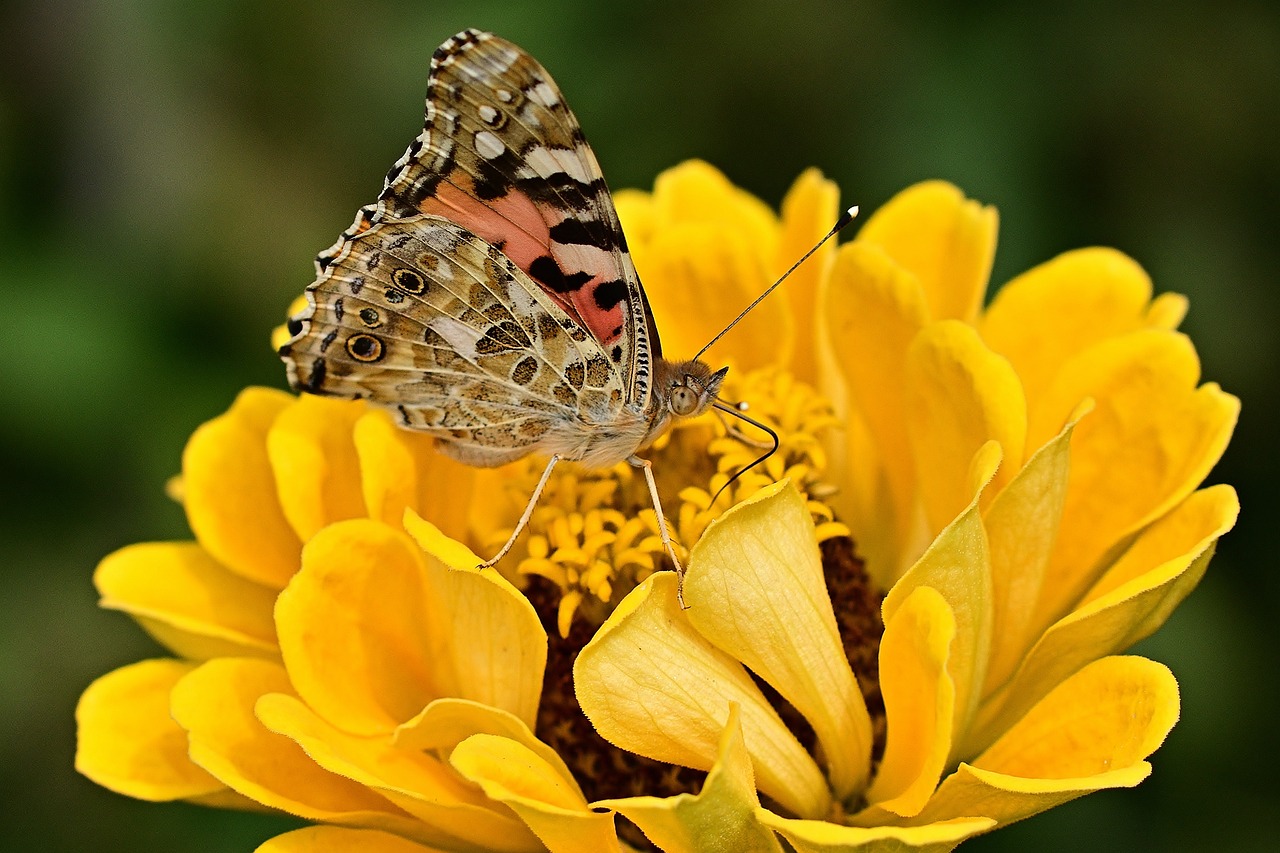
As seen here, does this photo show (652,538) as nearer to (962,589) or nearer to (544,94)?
(962,589)

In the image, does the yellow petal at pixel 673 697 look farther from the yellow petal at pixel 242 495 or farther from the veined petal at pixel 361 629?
the yellow petal at pixel 242 495

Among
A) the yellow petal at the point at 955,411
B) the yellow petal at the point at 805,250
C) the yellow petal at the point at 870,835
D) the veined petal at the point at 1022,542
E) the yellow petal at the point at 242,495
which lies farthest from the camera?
the yellow petal at the point at 805,250

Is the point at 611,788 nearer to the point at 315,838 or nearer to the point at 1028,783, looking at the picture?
the point at 315,838

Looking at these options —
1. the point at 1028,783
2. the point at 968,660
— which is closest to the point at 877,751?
the point at 968,660

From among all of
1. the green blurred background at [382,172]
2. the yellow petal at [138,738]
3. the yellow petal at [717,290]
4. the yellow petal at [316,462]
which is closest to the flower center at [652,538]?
the yellow petal at [717,290]

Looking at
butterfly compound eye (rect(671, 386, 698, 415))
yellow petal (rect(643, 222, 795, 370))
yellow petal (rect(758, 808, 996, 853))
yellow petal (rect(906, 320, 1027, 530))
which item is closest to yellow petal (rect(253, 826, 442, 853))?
yellow petal (rect(758, 808, 996, 853))

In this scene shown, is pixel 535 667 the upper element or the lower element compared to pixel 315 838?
upper

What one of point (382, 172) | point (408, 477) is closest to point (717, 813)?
point (408, 477)
